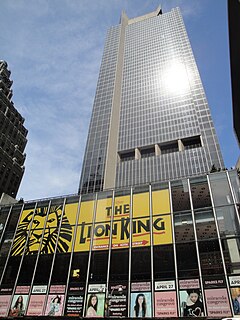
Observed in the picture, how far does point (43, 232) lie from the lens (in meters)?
32.1

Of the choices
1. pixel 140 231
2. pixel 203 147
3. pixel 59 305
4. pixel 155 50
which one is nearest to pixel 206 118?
pixel 203 147

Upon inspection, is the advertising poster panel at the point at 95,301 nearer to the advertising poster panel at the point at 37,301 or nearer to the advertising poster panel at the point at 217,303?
the advertising poster panel at the point at 37,301

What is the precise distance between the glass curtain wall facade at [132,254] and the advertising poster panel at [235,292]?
0.07 meters

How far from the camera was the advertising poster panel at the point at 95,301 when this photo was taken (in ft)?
77.8

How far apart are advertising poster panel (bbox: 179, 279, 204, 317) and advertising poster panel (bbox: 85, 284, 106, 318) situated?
7368 millimetres

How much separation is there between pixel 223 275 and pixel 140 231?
8987mm

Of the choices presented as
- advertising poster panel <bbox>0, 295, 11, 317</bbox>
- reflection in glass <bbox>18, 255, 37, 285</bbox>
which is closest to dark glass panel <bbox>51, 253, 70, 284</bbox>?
reflection in glass <bbox>18, 255, 37, 285</bbox>

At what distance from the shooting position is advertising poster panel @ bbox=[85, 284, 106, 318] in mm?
23719

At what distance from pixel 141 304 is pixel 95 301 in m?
4.54

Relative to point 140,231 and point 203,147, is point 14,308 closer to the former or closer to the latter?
point 140,231

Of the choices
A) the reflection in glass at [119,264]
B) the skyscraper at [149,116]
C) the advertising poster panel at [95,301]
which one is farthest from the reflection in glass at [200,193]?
the skyscraper at [149,116]

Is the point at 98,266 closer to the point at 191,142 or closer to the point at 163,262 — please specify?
the point at 163,262

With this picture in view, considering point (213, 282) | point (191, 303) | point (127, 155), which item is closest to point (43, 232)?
point (191, 303)

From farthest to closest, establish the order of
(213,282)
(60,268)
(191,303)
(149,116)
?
1. (149,116)
2. (60,268)
3. (213,282)
4. (191,303)
